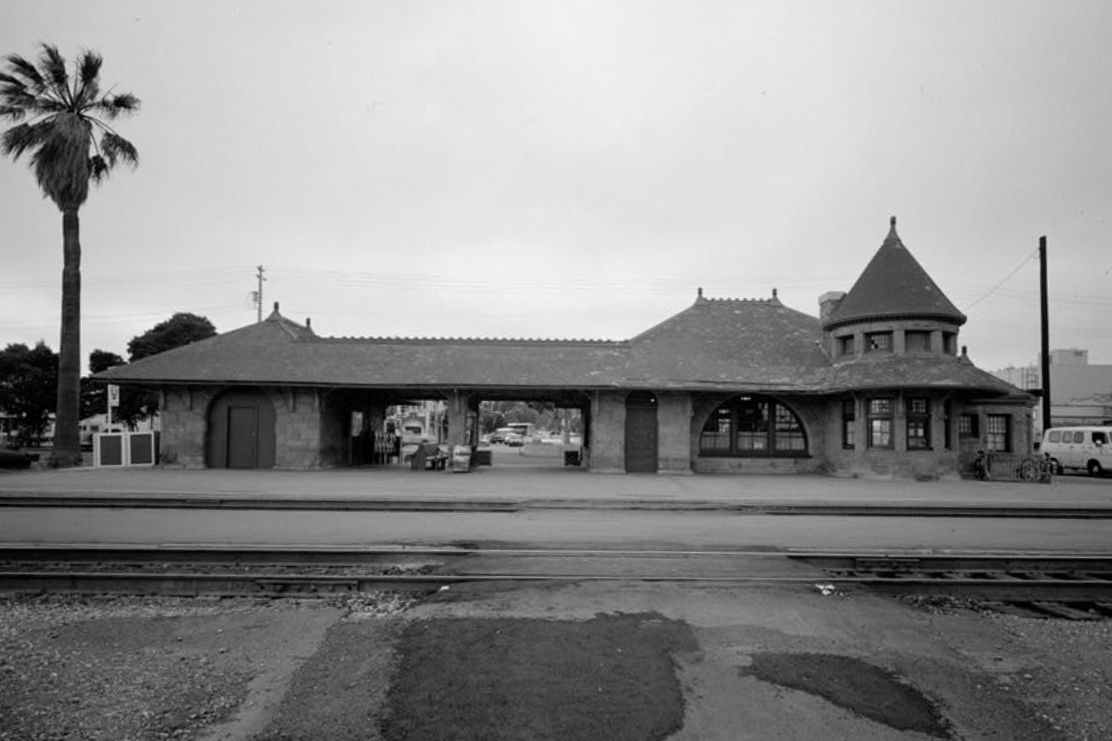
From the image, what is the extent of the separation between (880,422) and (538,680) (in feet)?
70.7

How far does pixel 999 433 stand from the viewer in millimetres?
25734

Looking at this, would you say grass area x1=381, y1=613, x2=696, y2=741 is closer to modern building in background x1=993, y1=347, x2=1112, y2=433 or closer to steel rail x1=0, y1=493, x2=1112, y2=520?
steel rail x1=0, y1=493, x2=1112, y2=520

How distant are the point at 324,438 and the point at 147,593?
17096mm

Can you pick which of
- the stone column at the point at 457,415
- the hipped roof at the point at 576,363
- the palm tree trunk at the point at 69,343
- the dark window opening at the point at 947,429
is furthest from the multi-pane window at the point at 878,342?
the palm tree trunk at the point at 69,343

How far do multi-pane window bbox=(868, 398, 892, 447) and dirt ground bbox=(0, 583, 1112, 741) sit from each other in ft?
56.1

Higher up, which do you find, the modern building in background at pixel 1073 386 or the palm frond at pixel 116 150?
the palm frond at pixel 116 150

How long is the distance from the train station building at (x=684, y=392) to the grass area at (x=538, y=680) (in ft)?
55.5

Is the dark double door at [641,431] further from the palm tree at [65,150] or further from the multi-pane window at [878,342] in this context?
the palm tree at [65,150]

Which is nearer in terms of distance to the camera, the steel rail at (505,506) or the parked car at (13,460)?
the steel rail at (505,506)

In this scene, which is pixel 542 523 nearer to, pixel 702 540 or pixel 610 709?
pixel 702 540

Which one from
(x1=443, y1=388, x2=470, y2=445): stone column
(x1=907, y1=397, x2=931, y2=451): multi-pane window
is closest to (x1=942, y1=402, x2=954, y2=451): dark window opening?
(x1=907, y1=397, x2=931, y2=451): multi-pane window

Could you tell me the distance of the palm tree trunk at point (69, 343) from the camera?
2450 cm

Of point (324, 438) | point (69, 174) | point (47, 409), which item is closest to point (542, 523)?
point (324, 438)

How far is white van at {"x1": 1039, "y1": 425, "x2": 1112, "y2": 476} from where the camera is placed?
89.4 feet
